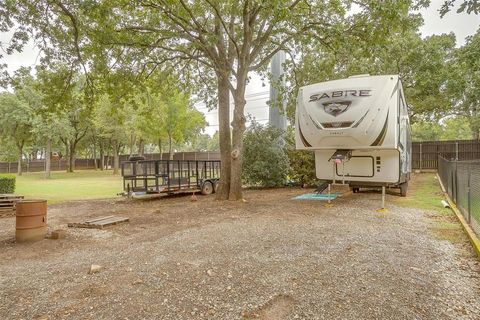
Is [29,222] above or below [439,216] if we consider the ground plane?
above

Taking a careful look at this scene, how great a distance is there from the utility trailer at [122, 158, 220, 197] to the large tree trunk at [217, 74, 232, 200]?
6.86 ft

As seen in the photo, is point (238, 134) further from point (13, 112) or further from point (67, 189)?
point (13, 112)

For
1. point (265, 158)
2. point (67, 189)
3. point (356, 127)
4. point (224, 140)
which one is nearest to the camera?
point (356, 127)

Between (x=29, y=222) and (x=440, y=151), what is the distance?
979 inches

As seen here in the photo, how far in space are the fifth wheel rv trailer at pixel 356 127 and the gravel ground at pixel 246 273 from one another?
1.97 m

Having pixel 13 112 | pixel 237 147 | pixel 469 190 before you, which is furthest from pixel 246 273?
pixel 13 112

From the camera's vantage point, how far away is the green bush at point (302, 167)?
14492 millimetres

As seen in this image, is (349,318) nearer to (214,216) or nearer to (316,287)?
(316,287)

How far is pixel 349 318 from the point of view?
2.74 m

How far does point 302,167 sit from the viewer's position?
1477 centimetres

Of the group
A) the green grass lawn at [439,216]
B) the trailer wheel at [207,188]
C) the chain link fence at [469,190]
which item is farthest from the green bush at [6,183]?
the chain link fence at [469,190]

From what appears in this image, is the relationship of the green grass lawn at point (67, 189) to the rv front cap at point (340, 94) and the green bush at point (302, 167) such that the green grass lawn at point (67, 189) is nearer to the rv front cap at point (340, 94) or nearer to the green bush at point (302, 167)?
the green bush at point (302, 167)

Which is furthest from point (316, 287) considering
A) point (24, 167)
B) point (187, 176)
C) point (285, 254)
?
point (24, 167)

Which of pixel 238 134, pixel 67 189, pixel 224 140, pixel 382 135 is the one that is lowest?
pixel 67 189
